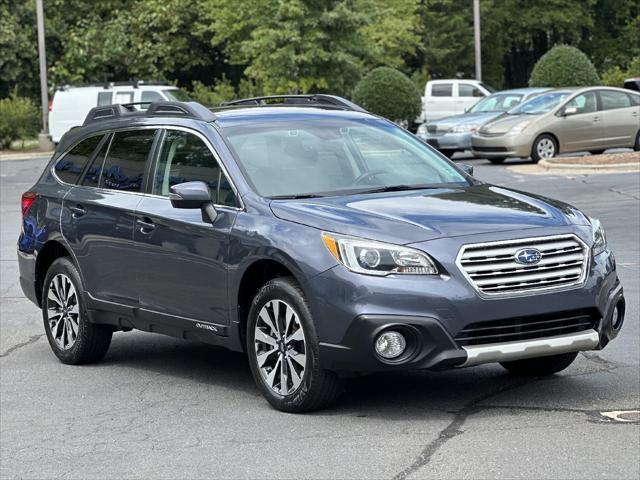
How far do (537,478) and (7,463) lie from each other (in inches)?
102

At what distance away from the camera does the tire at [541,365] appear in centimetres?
827

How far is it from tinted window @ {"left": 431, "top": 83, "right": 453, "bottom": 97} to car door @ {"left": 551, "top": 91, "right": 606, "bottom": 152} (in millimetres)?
16125

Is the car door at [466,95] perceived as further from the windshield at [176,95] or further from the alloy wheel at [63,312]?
the alloy wheel at [63,312]

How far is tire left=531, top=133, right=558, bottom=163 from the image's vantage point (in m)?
28.3

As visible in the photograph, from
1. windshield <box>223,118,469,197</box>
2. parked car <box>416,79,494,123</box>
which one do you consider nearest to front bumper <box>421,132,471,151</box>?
parked car <box>416,79,494,123</box>

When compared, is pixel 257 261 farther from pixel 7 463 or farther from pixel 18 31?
pixel 18 31

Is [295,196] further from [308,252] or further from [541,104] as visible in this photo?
[541,104]

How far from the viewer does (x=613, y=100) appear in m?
29.1

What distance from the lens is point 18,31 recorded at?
2025 inches

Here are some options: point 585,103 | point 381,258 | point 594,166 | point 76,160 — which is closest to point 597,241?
point 381,258

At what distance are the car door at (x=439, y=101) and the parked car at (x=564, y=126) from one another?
15.4 m

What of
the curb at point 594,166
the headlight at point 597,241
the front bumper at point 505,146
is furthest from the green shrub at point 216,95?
the headlight at point 597,241

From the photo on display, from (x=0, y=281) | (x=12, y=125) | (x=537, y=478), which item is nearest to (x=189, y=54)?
(x=12, y=125)

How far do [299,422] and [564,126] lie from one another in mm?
21905
